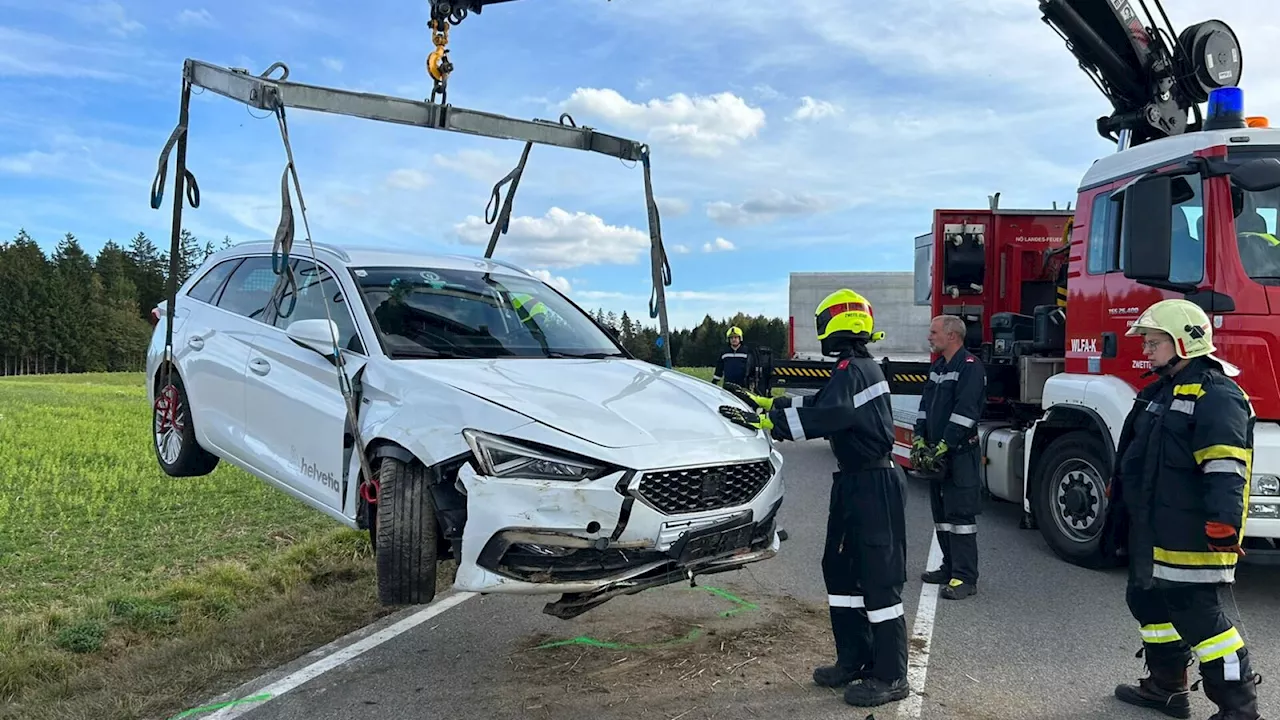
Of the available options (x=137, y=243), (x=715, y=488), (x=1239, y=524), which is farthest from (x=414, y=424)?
(x=137, y=243)

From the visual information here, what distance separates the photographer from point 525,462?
3322 millimetres

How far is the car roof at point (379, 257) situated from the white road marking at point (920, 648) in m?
3.12

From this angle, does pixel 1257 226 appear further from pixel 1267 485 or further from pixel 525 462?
pixel 525 462

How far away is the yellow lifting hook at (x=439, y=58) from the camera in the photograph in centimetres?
511

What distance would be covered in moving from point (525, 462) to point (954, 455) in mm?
3589

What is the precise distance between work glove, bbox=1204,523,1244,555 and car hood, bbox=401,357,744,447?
6.20ft

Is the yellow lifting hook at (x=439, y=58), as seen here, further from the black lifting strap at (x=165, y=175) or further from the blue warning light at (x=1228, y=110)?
the blue warning light at (x=1228, y=110)

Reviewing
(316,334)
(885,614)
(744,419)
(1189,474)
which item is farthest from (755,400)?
(316,334)

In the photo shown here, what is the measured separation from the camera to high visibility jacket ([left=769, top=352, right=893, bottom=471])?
3.84 meters

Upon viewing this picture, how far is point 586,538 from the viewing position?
330 centimetres

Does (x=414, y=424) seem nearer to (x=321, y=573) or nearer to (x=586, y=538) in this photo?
(x=586, y=538)

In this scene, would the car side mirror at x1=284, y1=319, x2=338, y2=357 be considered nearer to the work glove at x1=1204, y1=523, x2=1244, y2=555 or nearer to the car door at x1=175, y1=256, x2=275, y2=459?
the car door at x1=175, y1=256, x2=275, y2=459

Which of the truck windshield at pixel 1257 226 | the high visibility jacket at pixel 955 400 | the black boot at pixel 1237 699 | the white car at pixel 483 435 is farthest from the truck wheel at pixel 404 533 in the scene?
the truck windshield at pixel 1257 226

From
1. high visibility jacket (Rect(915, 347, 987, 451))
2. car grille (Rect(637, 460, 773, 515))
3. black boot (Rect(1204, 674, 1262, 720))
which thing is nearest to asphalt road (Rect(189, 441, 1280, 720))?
black boot (Rect(1204, 674, 1262, 720))
